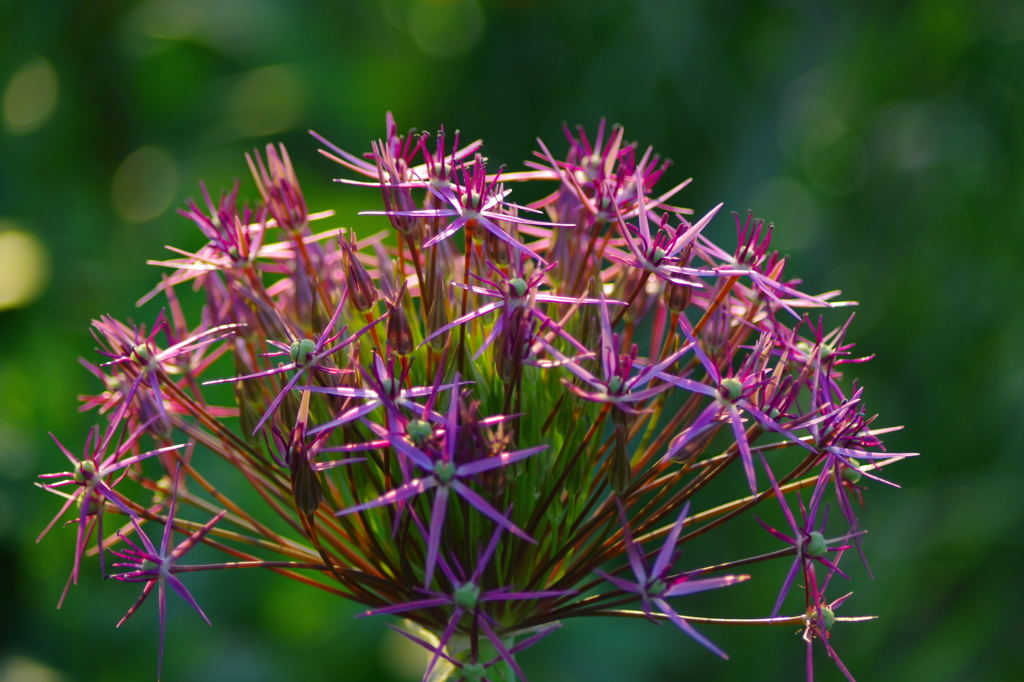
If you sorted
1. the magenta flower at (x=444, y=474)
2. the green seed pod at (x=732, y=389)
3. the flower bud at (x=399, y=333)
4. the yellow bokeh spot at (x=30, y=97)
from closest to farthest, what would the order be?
the magenta flower at (x=444, y=474) → the green seed pod at (x=732, y=389) → the flower bud at (x=399, y=333) → the yellow bokeh spot at (x=30, y=97)

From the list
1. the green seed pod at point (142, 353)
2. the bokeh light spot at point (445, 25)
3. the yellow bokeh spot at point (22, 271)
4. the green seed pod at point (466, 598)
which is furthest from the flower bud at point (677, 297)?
the bokeh light spot at point (445, 25)

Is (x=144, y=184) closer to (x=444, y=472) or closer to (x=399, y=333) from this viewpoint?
(x=399, y=333)

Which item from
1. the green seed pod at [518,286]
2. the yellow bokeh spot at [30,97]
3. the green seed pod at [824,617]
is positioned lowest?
the green seed pod at [824,617]

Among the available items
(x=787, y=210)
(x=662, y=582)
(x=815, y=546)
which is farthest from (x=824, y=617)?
(x=787, y=210)

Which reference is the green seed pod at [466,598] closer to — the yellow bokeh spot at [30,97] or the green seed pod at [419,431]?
the green seed pod at [419,431]

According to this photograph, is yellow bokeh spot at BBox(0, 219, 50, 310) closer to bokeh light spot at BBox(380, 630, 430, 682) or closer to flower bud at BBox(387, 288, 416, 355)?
bokeh light spot at BBox(380, 630, 430, 682)
